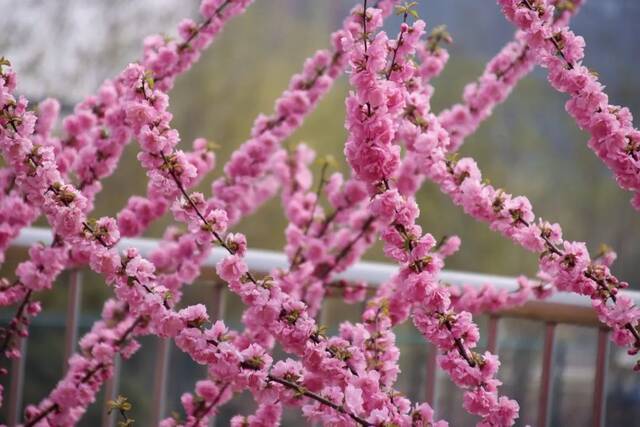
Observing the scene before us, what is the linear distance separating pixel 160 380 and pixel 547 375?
73 centimetres

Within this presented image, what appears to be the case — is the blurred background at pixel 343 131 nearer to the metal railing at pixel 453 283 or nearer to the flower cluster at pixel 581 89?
the metal railing at pixel 453 283

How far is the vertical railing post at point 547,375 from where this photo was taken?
139cm

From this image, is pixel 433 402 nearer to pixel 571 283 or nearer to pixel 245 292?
pixel 571 283

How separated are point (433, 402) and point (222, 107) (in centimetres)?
435

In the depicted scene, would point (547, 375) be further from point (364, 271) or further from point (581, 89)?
point (581, 89)

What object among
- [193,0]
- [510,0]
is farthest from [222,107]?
[510,0]

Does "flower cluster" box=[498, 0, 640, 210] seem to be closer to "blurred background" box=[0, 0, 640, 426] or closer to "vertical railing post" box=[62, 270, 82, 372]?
"vertical railing post" box=[62, 270, 82, 372]

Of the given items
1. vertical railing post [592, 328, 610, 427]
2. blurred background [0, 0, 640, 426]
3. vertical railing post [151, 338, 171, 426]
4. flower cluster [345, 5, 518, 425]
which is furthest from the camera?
blurred background [0, 0, 640, 426]

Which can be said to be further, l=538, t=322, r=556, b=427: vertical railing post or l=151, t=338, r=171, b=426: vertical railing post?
l=151, t=338, r=171, b=426: vertical railing post

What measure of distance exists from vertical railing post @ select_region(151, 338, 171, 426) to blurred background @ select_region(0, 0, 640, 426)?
9.79 ft

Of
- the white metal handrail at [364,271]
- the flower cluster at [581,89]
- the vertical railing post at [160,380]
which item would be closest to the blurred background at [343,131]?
the white metal handrail at [364,271]

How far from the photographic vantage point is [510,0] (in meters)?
0.98

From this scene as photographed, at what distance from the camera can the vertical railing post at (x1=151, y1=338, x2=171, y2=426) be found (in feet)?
5.07

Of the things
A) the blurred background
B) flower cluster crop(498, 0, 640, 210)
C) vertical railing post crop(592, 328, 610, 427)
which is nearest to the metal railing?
vertical railing post crop(592, 328, 610, 427)
